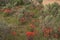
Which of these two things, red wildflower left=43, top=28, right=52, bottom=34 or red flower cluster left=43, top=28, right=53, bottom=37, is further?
red wildflower left=43, top=28, right=52, bottom=34

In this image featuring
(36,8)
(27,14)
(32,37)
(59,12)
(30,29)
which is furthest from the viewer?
(36,8)

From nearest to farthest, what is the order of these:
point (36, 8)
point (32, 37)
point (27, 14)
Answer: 1. point (32, 37)
2. point (27, 14)
3. point (36, 8)

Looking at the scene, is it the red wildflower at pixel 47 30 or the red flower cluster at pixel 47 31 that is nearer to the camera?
the red flower cluster at pixel 47 31

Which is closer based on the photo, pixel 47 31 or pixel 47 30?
pixel 47 31

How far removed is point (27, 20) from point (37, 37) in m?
2.34

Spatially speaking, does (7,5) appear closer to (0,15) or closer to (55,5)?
(0,15)

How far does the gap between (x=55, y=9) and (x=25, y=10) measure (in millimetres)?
1644

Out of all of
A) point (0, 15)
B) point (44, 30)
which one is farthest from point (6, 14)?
point (44, 30)

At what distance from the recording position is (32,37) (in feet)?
28.6

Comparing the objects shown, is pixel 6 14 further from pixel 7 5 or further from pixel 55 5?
pixel 55 5

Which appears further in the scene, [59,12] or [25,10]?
[25,10]

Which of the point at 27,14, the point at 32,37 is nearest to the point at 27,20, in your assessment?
the point at 27,14

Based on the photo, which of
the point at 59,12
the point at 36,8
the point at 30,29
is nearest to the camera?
the point at 30,29

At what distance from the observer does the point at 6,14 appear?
12125 millimetres
